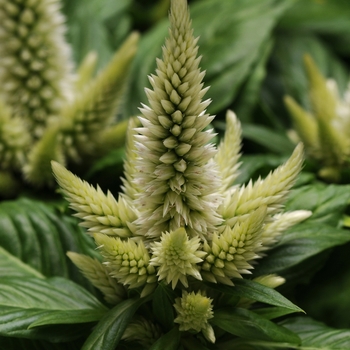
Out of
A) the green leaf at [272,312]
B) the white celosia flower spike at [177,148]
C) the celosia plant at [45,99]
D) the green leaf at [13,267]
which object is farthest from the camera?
the celosia plant at [45,99]

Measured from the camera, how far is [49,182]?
1012mm

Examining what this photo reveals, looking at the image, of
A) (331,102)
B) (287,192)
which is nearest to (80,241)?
(287,192)

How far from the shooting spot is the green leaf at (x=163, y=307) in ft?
1.96

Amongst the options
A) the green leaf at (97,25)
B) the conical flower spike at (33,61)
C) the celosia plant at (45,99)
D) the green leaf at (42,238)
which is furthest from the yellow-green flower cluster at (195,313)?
the green leaf at (97,25)

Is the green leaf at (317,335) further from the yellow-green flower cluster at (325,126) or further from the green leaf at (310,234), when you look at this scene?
the yellow-green flower cluster at (325,126)

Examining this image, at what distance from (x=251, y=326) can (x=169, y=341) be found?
10 centimetres

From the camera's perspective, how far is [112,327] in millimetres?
592

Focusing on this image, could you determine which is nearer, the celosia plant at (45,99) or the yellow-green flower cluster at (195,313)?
the yellow-green flower cluster at (195,313)

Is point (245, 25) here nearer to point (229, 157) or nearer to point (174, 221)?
point (229, 157)

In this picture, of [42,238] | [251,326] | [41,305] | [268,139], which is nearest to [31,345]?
[41,305]

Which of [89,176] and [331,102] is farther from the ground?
[331,102]

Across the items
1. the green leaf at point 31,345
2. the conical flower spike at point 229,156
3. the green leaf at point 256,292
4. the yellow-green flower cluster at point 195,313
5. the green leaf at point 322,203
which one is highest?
the conical flower spike at point 229,156

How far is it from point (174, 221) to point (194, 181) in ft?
0.18

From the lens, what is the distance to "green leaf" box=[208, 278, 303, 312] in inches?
21.9
